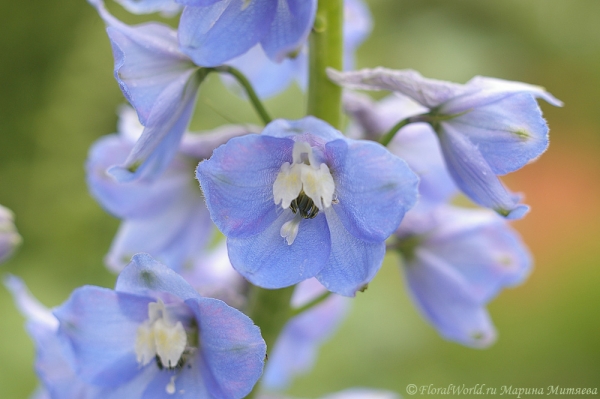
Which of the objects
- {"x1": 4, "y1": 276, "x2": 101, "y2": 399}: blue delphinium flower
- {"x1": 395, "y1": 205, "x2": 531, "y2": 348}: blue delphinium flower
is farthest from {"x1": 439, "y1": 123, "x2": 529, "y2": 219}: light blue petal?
{"x1": 4, "y1": 276, "x2": 101, "y2": 399}: blue delphinium flower

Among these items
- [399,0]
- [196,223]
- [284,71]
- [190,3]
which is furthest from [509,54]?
[190,3]

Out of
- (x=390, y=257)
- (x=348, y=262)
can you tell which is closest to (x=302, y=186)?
(x=348, y=262)

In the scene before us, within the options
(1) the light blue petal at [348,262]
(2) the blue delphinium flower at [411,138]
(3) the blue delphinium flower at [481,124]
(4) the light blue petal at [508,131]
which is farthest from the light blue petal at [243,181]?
(2) the blue delphinium flower at [411,138]

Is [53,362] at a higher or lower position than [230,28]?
lower

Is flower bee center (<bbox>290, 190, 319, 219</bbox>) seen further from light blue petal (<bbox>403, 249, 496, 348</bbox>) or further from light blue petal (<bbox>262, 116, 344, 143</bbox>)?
light blue petal (<bbox>403, 249, 496, 348</bbox>)

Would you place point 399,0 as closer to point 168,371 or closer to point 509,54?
point 509,54

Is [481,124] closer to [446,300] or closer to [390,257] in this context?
[446,300]
